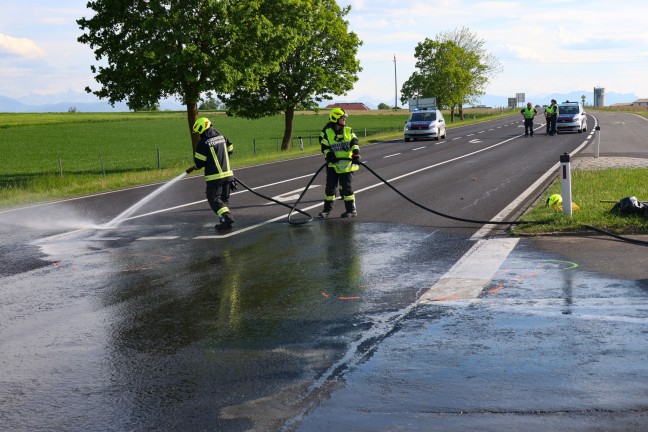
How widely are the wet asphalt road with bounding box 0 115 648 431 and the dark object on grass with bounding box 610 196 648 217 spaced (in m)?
2.17

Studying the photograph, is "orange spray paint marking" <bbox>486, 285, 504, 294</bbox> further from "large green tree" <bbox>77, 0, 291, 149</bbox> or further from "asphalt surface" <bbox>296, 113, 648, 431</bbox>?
"large green tree" <bbox>77, 0, 291, 149</bbox>

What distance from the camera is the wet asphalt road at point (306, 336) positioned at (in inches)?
179

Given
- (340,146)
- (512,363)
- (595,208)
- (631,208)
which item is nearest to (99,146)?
(340,146)

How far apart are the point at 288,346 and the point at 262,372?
2.01ft

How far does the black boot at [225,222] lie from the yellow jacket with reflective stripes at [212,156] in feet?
2.05

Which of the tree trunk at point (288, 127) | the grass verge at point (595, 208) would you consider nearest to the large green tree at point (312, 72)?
the tree trunk at point (288, 127)

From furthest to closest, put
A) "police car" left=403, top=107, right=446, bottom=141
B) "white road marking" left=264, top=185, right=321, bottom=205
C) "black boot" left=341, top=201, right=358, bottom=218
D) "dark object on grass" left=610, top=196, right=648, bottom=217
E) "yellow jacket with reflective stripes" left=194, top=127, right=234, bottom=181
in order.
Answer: "police car" left=403, top=107, right=446, bottom=141, "white road marking" left=264, top=185, right=321, bottom=205, "black boot" left=341, top=201, right=358, bottom=218, "yellow jacket with reflective stripes" left=194, top=127, right=234, bottom=181, "dark object on grass" left=610, top=196, right=648, bottom=217

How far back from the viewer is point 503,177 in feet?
66.1

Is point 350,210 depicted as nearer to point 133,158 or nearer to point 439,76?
point 133,158

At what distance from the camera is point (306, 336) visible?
20.0ft

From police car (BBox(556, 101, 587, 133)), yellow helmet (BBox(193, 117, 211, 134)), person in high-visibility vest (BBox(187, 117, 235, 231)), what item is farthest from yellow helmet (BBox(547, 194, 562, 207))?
police car (BBox(556, 101, 587, 133))

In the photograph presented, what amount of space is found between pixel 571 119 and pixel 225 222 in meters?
34.3

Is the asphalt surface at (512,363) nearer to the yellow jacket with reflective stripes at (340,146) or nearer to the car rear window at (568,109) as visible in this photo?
the yellow jacket with reflective stripes at (340,146)

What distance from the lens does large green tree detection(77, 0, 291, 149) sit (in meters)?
28.5
